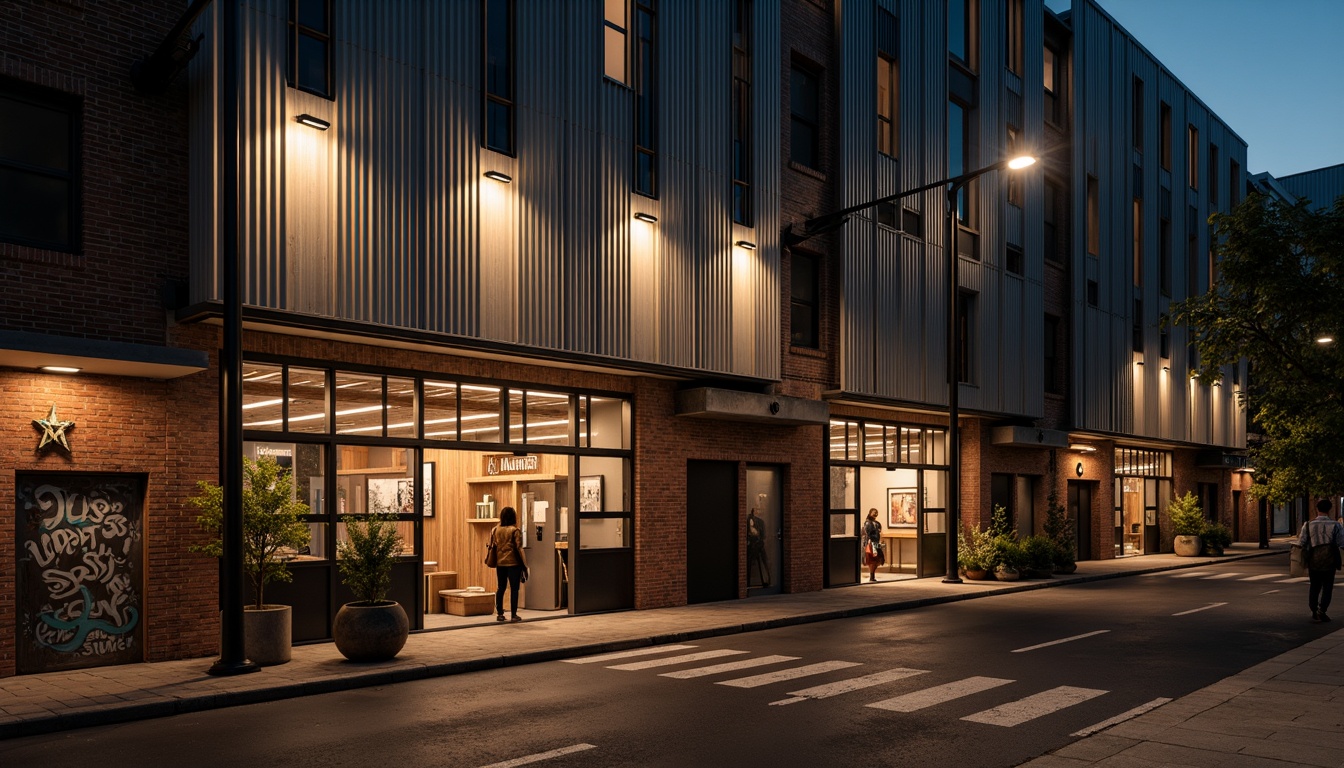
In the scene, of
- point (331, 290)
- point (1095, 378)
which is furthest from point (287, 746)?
point (1095, 378)

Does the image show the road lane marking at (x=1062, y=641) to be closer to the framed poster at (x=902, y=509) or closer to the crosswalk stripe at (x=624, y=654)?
the crosswalk stripe at (x=624, y=654)

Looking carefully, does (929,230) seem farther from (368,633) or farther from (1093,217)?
(368,633)

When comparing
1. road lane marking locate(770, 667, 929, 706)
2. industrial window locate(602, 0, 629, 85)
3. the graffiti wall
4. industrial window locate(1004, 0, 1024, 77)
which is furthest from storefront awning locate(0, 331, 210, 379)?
industrial window locate(1004, 0, 1024, 77)

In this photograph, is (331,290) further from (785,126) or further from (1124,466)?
(1124,466)

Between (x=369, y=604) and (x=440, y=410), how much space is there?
3.79m

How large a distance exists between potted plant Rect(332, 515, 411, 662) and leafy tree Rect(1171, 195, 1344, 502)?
13.8m

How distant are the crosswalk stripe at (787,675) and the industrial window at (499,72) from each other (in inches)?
332

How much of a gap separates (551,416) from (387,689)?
7.12m

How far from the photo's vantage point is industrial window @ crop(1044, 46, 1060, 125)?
33.5 metres

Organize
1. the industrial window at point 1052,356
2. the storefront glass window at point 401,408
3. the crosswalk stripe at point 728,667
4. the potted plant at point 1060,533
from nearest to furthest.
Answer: the crosswalk stripe at point 728,667, the storefront glass window at point 401,408, the potted plant at point 1060,533, the industrial window at point 1052,356

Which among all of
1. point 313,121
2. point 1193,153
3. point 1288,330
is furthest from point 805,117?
point 1193,153

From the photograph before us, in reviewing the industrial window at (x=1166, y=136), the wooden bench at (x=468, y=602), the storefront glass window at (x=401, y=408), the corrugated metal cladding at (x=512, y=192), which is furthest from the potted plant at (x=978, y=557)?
the industrial window at (x=1166, y=136)

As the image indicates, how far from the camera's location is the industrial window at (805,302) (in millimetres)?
22984

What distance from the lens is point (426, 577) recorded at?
19219 mm
